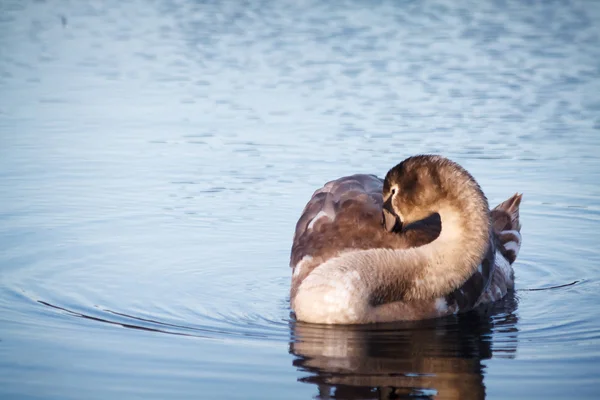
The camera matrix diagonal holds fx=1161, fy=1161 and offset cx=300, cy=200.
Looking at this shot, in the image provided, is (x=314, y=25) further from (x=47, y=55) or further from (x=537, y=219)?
(x=537, y=219)

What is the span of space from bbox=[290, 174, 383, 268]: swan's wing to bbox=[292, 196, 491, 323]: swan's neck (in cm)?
52

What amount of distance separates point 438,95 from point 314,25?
228 inches

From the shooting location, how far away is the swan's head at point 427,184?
890 centimetres

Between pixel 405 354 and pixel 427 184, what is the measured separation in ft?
5.01

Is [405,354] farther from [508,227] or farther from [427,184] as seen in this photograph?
[508,227]

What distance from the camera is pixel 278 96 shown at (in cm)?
1695

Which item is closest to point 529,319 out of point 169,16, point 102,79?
point 102,79

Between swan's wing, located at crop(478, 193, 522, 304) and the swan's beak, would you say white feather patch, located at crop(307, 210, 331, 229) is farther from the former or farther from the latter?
swan's wing, located at crop(478, 193, 522, 304)

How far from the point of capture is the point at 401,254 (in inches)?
352

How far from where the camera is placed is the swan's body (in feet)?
28.6

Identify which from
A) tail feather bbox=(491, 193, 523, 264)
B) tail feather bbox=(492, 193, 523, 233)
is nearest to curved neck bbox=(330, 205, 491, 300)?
tail feather bbox=(491, 193, 523, 264)

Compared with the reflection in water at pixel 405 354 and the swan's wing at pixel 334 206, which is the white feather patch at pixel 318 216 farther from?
the reflection in water at pixel 405 354

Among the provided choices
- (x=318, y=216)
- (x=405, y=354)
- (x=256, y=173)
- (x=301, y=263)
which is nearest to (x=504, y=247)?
(x=318, y=216)

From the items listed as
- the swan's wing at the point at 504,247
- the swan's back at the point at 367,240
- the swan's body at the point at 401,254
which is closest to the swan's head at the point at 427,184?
the swan's body at the point at 401,254
